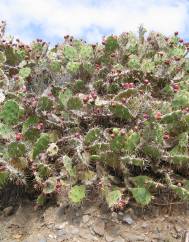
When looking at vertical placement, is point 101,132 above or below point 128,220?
above

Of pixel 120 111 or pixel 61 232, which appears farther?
pixel 120 111

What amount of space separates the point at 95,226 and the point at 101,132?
3.99 feet

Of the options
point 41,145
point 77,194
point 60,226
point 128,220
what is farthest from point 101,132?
point 60,226

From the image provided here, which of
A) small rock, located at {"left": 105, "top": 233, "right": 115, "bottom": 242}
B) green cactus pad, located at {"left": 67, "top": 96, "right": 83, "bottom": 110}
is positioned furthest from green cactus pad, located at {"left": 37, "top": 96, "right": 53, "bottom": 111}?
small rock, located at {"left": 105, "top": 233, "right": 115, "bottom": 242}

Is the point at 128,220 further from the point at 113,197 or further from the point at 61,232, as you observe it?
the point at 61,232

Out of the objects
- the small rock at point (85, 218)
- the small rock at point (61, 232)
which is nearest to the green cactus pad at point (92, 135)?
the small rock at point (85, 218)

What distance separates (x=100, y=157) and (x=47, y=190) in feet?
2.50

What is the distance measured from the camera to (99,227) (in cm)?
575

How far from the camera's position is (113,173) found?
630 centimetres

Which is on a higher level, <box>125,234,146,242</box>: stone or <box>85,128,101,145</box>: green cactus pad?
<box>85,128,101,145</box>: green cactus pad

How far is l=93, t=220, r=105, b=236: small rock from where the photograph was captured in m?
5.69

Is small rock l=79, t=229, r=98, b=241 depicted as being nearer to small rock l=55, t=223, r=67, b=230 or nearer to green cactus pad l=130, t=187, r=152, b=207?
small rock l=55, t=223, r=67, b=230

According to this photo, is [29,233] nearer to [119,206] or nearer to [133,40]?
[119,206]

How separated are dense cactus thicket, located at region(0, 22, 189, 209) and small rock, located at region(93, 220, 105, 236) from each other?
25 cm
